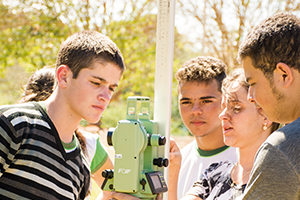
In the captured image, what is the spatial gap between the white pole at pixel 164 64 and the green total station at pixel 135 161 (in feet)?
0.47

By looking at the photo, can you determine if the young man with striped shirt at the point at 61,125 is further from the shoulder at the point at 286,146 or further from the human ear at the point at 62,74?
the shoulder at the point at 286,146

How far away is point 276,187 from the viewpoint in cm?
103

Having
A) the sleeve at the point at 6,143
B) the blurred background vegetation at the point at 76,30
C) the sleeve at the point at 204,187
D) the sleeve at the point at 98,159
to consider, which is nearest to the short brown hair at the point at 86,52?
the sleeve at the point at 6,143

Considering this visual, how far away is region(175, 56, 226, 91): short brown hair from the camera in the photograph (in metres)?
2.36

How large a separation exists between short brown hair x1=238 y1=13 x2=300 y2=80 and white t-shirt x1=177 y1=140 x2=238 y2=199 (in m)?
1.17

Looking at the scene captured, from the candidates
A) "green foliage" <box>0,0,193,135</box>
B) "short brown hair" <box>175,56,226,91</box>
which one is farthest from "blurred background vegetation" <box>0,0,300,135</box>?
"short brown hair" <box>175,56,226,91</box>

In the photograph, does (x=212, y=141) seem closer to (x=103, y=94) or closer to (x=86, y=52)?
(x=103, y=94)

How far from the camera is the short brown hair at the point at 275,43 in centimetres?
118

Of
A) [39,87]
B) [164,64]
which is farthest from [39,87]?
[164,64]

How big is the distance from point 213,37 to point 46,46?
412 centimetres

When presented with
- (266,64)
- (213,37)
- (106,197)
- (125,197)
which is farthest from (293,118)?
(213,37)

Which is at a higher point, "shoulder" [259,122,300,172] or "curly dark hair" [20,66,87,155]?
"curly dark hair" [20,66,87,155]

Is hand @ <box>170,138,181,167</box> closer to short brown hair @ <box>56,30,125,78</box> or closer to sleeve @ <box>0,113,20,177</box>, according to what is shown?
short brown hair @ <box>56,30,125,78</box>

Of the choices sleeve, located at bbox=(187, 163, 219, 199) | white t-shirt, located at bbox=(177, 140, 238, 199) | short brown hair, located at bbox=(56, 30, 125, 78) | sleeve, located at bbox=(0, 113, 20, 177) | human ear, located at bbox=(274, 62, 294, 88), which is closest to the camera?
human ear, located at bbox=(274, 62, 294, 88)
